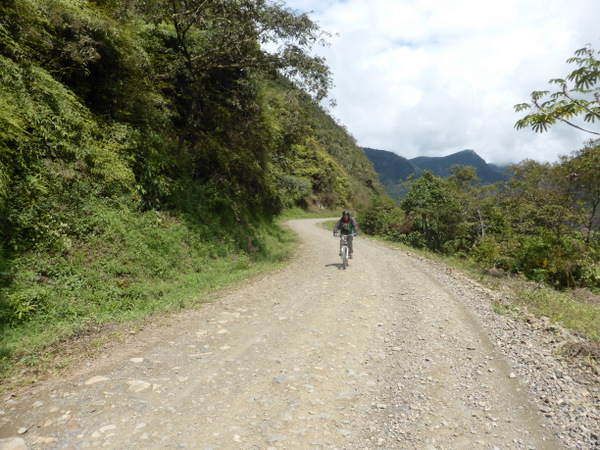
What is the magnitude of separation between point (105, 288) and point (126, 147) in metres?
→ 4.69

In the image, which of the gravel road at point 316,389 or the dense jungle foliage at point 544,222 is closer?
the gravel road at point 316,389

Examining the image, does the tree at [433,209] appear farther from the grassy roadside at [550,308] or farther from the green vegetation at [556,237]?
the grassy roadside at [550,308]

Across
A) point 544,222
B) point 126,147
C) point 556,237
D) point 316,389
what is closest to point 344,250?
point 316,389

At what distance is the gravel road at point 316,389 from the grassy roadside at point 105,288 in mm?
564

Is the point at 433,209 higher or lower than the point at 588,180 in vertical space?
lower

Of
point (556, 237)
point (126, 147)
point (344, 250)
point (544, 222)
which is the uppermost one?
point (126, 147)

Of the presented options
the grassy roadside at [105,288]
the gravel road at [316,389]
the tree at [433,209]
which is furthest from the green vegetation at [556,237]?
the grassy roadside at [105,288]

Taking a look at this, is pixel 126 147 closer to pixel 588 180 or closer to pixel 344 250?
pixel 344 250

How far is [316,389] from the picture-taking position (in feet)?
12.8

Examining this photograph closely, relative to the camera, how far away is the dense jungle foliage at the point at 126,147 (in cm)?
592

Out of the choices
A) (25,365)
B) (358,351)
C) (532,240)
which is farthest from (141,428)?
(532,240)

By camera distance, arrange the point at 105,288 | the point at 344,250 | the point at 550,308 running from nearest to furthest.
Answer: the point at 105,288, the point at 550,308, the point at 344,250

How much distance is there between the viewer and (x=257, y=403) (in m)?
3.58

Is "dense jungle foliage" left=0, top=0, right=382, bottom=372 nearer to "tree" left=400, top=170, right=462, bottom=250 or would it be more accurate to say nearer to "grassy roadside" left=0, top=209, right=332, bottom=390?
"grassy roadside" left=0, top=209, right=332, bottom=390
